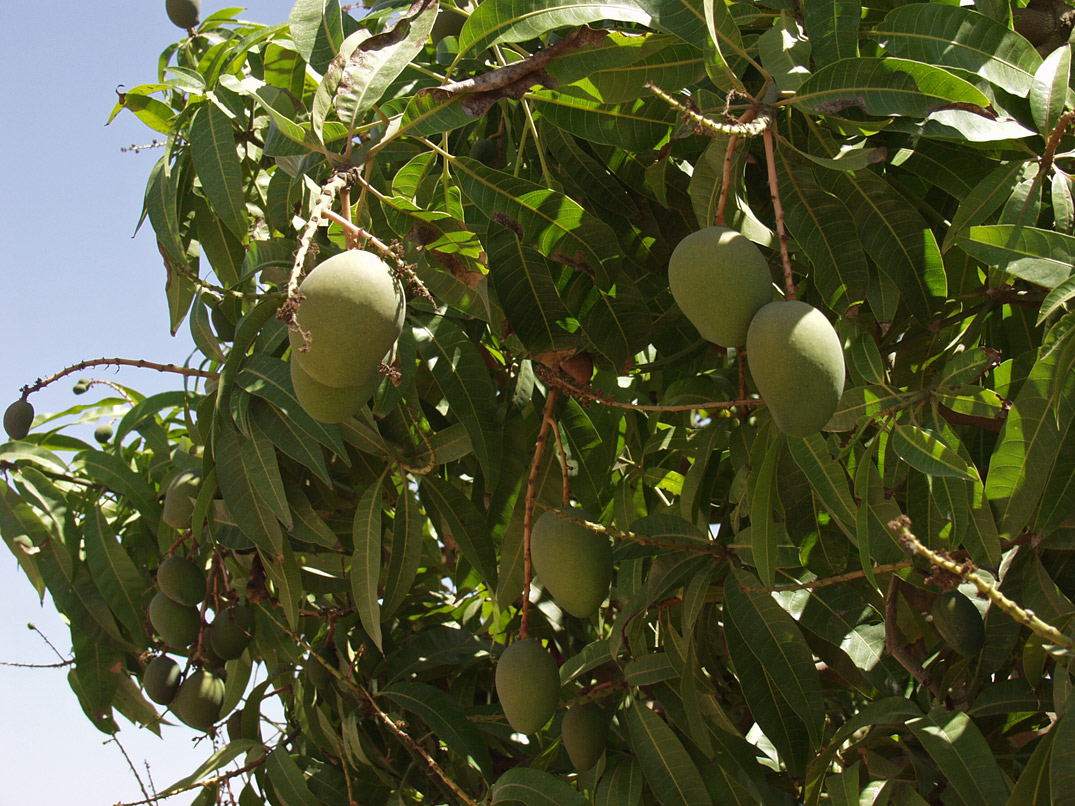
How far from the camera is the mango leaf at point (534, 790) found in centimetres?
142

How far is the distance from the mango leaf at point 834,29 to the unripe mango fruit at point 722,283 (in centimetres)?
34

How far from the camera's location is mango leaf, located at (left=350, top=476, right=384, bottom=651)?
1502 mm

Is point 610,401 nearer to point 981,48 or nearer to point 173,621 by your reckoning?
point 981,48

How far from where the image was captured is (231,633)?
2.02 m

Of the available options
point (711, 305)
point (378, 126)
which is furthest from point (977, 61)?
point (378, 126)

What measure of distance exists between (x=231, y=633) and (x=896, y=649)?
138 centimetres

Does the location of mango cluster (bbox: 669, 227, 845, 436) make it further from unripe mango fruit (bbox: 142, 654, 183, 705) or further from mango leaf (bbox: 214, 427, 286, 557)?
unripe mango fruit (bbox: 142, 654, 183, 705)

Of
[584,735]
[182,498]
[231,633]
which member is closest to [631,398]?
[584,735]

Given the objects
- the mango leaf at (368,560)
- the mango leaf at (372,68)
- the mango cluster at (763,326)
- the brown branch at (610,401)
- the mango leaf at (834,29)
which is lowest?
the mango leaf at (368,560)

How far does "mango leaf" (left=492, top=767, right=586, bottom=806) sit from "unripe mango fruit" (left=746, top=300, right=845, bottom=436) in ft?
2.67

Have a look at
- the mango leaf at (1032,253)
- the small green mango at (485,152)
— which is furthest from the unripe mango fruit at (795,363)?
the small green mango at (485,152)

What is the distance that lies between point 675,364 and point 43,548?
1439 millimetres

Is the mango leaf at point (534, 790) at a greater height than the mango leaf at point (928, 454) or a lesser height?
lesser

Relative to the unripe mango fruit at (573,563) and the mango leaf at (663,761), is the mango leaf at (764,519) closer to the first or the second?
the unripe mango fruit at (573,563)
